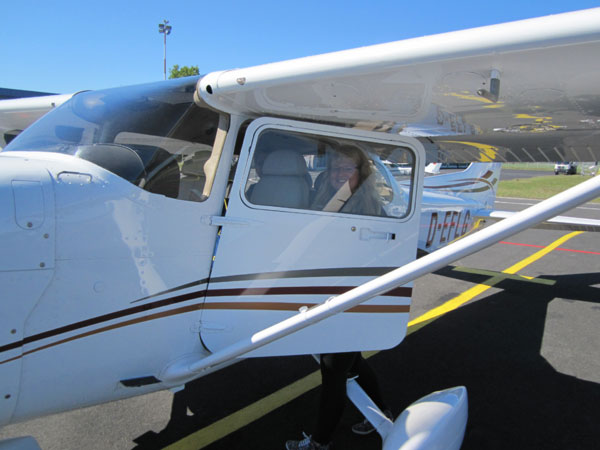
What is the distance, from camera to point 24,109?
133 inches

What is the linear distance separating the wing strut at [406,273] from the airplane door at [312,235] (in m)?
0.18

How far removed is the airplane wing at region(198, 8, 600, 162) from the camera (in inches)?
55.9

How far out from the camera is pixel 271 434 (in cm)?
280

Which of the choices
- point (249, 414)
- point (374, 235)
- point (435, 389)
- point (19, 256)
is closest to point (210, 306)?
point (19, 256)

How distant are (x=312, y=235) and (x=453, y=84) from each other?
3.24 feet

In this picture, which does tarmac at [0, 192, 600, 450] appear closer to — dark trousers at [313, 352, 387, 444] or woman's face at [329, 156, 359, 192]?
dark trousers at [313, 352, 387, 444]

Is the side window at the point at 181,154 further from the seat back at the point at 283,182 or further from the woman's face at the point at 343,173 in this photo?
the woman's face at the point at 343,173

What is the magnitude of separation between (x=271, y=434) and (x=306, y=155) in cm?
174

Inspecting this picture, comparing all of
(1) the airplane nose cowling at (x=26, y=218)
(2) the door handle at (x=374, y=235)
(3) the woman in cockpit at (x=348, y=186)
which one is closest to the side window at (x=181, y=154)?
(1) the airplane nose cowling at (x=26, y=218)

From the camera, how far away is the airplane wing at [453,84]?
1.42 meters

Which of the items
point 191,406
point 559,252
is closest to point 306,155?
point 191,406

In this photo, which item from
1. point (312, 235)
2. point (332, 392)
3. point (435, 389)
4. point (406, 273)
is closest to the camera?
point (406, 273)

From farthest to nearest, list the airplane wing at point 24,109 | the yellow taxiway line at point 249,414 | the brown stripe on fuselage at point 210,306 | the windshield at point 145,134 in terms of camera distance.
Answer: the airplane wing at point 24,109 < the yellow taxiway line at point 249,414 < the windshield at point 145,134 < the brown stripe on fuselage at point 210,306

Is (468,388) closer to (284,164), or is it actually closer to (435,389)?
(435,389)
